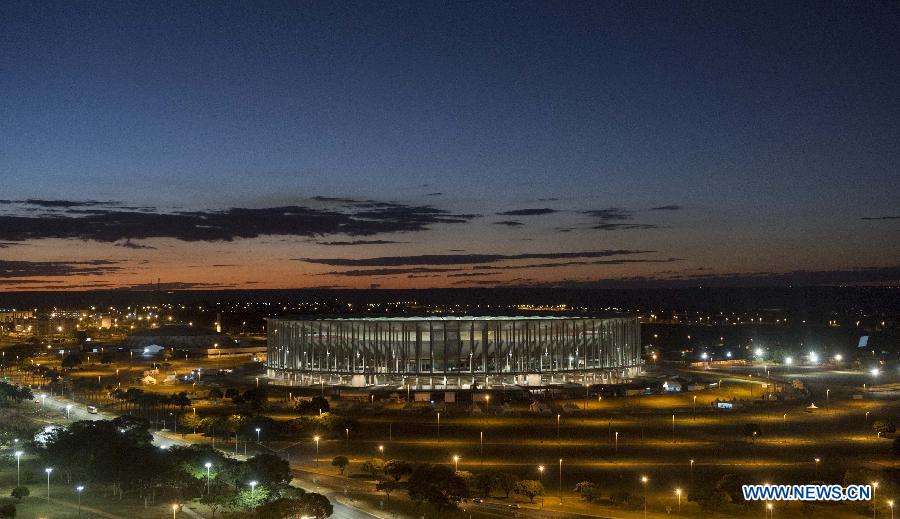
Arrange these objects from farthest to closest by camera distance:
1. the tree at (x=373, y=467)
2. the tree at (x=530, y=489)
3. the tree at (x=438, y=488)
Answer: the tree at (x=373, y=467), the tree at (x=530, y=489), the tree at (x=438, y=488)

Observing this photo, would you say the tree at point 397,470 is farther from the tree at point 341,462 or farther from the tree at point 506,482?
the tree at point 506,482

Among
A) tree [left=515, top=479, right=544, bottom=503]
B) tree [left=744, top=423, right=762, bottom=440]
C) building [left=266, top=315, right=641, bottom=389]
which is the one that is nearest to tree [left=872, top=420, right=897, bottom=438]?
tree [left=744, top=423, right=762, bottom=440]

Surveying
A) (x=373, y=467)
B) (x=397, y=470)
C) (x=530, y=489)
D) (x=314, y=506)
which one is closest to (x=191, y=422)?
(x=373, y=467)

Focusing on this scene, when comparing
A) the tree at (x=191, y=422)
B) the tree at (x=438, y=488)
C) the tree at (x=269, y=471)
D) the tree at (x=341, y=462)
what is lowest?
the tree at (x=191, y=422)

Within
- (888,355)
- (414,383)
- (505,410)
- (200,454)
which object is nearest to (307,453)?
(200,454)

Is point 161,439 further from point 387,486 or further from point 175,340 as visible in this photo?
point 175,340

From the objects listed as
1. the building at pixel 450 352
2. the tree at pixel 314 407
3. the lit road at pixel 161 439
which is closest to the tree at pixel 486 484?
the lit road at pixel 161 439
